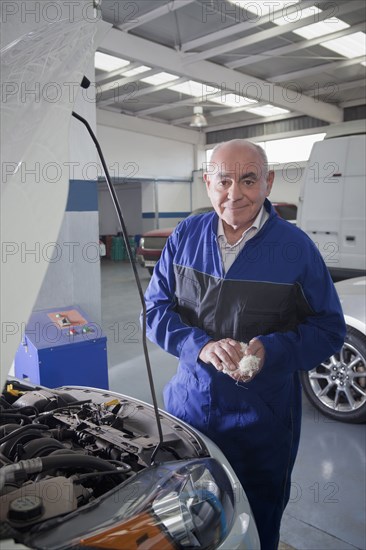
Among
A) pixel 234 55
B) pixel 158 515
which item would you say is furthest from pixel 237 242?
pixel 234 55

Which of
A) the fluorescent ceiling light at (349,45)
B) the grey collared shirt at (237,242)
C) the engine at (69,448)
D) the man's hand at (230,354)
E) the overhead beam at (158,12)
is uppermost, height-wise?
the fluorescent ceiling light at (349,45)

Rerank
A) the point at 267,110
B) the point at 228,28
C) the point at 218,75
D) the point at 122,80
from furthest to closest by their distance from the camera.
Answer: the point at 267,110 → the point at 122,80 → the point at 218,75 → the point at 228,28

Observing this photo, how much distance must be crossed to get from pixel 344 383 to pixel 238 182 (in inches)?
80.7

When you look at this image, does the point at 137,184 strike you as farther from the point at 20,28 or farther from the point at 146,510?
the point at 146,510

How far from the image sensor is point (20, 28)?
10.8 ft

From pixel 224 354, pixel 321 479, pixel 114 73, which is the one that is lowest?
pixel 321 479

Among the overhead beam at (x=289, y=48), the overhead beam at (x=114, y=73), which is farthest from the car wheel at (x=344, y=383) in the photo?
the overhead beam at (x=114, y=73)

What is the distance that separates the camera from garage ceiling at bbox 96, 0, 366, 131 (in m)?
6.46

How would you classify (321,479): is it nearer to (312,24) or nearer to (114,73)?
(312,24)

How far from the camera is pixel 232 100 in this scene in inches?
474

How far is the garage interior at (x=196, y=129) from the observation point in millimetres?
2762

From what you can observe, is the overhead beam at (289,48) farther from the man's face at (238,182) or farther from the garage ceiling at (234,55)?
the man's face at (238,182)

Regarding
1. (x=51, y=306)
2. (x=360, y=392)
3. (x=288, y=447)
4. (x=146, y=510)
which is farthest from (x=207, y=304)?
(x=51, y=306)

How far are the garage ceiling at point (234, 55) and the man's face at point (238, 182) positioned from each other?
5082 mm
